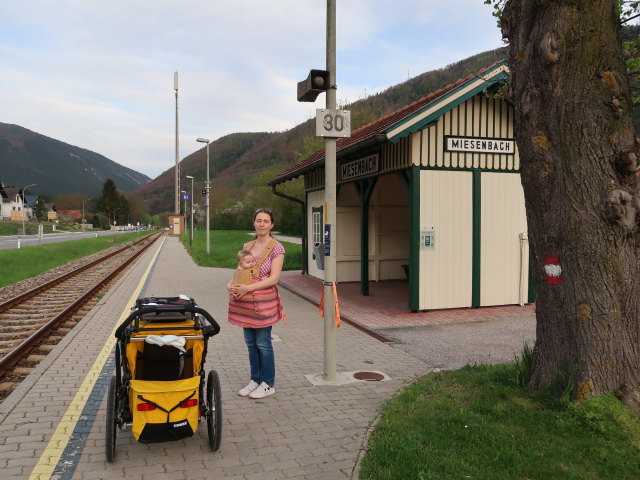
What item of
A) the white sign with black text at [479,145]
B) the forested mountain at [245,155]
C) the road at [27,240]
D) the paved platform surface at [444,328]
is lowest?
the paved platform surface at [444,328]

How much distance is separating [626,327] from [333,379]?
277 cm

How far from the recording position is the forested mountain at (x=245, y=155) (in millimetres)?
92500

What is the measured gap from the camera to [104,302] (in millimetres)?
10953

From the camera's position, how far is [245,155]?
5955 inches

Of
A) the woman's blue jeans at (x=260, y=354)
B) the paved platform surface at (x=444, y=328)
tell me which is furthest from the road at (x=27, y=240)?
the woman's blue jeans at (x=260, y=354)

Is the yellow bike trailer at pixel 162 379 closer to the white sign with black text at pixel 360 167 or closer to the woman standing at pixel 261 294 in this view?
the woman standing at pixel 261 294

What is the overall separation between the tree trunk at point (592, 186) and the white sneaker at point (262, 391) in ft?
8.69

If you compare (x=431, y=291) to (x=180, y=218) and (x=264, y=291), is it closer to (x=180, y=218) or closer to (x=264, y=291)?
(x=264, y=291)

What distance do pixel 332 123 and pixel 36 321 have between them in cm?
677

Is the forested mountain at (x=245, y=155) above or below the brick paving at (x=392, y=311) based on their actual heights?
above

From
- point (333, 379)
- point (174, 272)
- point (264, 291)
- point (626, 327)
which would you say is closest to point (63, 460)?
point (264, 291)

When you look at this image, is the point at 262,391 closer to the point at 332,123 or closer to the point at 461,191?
the point at 332,123

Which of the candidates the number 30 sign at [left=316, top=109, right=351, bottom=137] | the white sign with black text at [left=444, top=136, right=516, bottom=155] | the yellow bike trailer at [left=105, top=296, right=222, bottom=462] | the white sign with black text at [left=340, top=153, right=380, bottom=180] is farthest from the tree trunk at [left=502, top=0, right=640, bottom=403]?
the white sign with black text at [left=340, top=153, right=380, bottom=180]

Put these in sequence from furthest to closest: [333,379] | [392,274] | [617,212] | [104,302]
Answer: [392,274] < [104,302] < [333,379] < [617,212]
